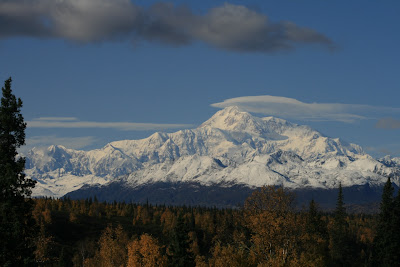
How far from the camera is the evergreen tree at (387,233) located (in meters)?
116

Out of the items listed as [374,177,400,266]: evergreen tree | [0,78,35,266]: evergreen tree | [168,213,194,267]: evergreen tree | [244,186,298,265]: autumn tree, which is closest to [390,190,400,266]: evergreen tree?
[374,177,400,266]: evergreen tree

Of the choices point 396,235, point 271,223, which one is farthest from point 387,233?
point 271,223

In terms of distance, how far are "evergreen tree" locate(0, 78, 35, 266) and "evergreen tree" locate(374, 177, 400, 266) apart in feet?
283

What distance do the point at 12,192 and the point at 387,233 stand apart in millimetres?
90005

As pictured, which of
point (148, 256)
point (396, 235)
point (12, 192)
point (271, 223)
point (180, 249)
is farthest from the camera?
point (396, 235)

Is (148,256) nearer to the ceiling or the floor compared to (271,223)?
nearer to the floor

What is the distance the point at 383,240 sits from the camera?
119 meters

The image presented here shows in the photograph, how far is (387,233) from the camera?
118250 mm

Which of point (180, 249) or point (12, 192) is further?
point (180, 249)

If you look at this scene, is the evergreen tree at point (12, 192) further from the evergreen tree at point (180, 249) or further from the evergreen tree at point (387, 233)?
the evergreen tree at point (387, 233)

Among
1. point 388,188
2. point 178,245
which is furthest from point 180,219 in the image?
point 388,188

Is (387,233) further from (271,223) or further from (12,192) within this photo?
(12,192)

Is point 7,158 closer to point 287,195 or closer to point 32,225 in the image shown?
point 32,225

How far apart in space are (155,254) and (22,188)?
35.7 meters
